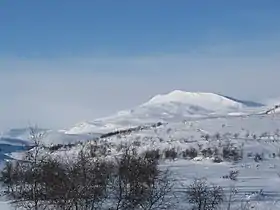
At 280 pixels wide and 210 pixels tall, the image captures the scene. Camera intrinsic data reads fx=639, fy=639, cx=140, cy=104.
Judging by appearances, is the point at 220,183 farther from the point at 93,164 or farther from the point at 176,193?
the point at 93,164

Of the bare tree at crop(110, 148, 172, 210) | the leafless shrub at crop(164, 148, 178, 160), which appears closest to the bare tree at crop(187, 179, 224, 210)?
the bare tree at crop(110, 148, 172, 210)

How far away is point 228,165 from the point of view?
48500 mm

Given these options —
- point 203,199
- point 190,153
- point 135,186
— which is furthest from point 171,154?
point 135,186

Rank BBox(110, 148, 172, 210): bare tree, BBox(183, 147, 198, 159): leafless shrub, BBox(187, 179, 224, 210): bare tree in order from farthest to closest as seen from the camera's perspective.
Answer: BBox(183, 147, 198, 159): leafless shrub < BBox(187, 179, 224, 210): bare tree < BBox(110, 148, 172, 210): bare tree

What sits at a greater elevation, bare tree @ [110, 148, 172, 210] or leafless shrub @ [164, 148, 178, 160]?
leafless shrub @ [164, 148, 178, 160]

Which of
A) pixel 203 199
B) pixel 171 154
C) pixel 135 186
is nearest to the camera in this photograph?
pixel 135 186

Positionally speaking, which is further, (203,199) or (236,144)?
(236,144)

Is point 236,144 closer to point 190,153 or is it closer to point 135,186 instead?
point 190,153

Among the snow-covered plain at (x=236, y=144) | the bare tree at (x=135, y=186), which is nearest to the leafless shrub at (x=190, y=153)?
the snow-covered plain at (x=236, y=144)

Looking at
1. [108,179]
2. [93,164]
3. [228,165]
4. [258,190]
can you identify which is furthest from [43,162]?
[228,165]

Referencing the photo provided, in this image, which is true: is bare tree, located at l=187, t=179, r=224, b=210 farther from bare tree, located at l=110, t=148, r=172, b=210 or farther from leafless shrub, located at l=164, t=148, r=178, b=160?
leafless shrub, located at l=164, t=148, r=178, b=160

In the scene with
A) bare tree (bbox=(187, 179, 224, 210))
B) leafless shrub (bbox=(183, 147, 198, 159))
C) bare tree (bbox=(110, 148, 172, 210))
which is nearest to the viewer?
bare tree (bbox=(110, 148, 172, 210))

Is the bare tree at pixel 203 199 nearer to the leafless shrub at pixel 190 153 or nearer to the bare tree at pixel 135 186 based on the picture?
the bare tree at pixel 135 186

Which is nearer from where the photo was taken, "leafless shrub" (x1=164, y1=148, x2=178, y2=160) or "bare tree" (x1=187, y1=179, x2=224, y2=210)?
"bare tree" (x1=187, y1=179, x2=224, y2=210)
